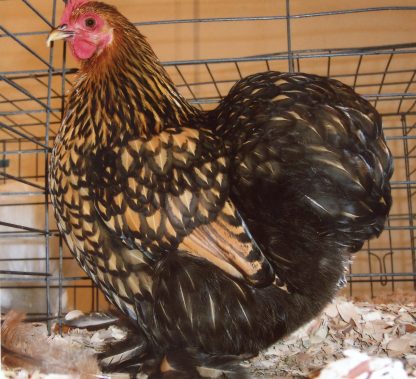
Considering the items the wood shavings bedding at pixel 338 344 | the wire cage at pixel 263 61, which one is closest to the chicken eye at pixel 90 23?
the wood shavings bedding at pixel 338 344

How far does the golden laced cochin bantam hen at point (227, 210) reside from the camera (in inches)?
37.6

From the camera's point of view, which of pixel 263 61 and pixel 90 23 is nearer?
pixel 90 23

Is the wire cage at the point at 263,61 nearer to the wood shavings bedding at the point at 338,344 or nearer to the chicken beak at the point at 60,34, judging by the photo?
the wood shavings bedding at the point at 338,344

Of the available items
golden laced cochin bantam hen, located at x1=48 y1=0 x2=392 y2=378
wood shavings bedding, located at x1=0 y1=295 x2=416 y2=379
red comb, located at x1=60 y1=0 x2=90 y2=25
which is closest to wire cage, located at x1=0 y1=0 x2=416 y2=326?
wood shavings bedding, located at x1=0 y1=295 x2=416 y2=379

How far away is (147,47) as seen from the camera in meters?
1.26

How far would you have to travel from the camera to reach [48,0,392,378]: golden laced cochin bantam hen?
0.95m

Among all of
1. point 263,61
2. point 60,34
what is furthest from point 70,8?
point 263,61

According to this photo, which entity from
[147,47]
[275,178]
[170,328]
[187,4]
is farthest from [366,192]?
[187,4]

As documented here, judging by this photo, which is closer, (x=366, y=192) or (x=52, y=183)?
(x=366, y=192)

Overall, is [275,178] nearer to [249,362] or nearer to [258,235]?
[258,235]

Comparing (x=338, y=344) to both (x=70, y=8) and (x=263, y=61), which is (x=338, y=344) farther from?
(x=263, y=61)

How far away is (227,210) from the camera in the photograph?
0.98 meters

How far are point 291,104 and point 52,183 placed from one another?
0.62 m

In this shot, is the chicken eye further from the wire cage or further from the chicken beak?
the wire cage
